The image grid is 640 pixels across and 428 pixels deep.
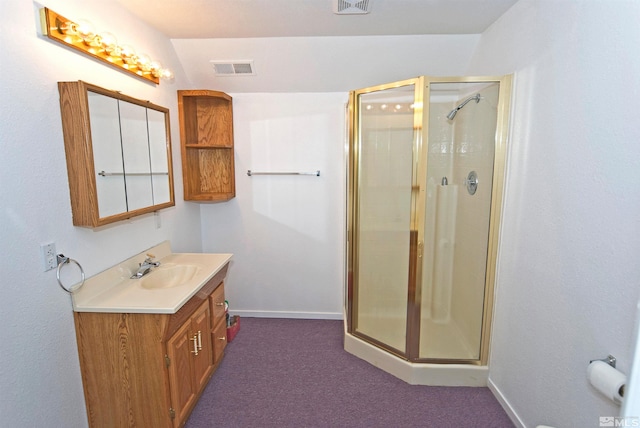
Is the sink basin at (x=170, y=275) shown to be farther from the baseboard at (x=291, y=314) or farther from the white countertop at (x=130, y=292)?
the baseboard at (x=291, y=314)

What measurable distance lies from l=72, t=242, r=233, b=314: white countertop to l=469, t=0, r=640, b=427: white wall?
178 cm

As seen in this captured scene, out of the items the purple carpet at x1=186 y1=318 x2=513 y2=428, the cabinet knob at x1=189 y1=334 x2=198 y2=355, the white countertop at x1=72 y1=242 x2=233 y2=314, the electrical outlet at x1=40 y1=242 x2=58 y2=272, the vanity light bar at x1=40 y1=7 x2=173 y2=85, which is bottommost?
the purple carpet at x1=186 y1=318 x2=513 y2=428

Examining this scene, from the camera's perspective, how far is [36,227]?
4.47ft

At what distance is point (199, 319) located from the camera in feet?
6.53

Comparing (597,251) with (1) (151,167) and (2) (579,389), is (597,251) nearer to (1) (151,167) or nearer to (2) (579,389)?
(2) (579,389)

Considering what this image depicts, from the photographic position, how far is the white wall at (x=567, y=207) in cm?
118

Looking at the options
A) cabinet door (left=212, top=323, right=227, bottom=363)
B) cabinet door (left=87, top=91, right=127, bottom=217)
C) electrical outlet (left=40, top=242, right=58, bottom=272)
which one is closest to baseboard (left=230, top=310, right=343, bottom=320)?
cabinet door (left=212, top=323, right=227, bottom=363)

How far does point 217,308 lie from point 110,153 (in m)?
1.25

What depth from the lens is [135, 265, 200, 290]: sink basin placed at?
80.0 inches

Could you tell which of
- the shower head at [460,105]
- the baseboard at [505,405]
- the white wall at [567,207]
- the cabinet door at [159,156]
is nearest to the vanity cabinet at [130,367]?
the cabinet door at [159,156]

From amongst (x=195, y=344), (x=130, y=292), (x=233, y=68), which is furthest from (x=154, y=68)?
(x=195, y=344)

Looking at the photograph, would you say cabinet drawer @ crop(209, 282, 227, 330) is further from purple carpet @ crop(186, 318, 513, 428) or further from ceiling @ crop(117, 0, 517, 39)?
ceiling @ crop(117, 0, 517, 39)

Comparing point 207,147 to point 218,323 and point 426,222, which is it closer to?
point 218,323

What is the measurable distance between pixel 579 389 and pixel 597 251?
629 mm
